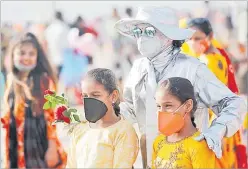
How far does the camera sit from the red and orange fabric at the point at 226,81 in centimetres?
Answer: 709

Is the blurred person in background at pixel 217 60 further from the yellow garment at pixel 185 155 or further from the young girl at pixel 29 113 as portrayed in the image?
the yellow garment at pixel 185 155

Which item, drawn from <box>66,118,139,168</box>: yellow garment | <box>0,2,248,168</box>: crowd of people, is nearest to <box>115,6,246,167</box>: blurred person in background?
<box>0,2,248,168</box>: crowd of people

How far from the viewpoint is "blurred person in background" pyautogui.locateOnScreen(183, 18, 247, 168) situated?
714cm

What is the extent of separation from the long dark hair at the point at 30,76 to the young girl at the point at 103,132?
3148mm

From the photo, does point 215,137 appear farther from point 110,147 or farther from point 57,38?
point 57,38

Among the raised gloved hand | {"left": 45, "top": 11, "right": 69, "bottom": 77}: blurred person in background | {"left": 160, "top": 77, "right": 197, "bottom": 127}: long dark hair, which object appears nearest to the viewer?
the raised gloved hand

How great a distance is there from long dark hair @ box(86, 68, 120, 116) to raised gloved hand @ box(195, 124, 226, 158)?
1.77 ft

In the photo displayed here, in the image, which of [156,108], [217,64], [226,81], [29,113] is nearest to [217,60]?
[217,64]

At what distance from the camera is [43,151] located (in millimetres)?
8602

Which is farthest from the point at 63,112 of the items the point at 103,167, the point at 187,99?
the point at 187,99

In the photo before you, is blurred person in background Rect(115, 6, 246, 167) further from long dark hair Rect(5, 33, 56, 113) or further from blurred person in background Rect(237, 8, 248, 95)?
blurred person in background Rect(237, 8, 248, 95)

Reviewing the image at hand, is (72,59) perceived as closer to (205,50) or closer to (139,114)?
(205,50)

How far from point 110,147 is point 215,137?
1.85 ft

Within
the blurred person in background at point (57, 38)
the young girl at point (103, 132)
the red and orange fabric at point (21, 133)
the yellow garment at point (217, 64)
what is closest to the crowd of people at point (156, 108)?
the young girl at point (103, 132)
